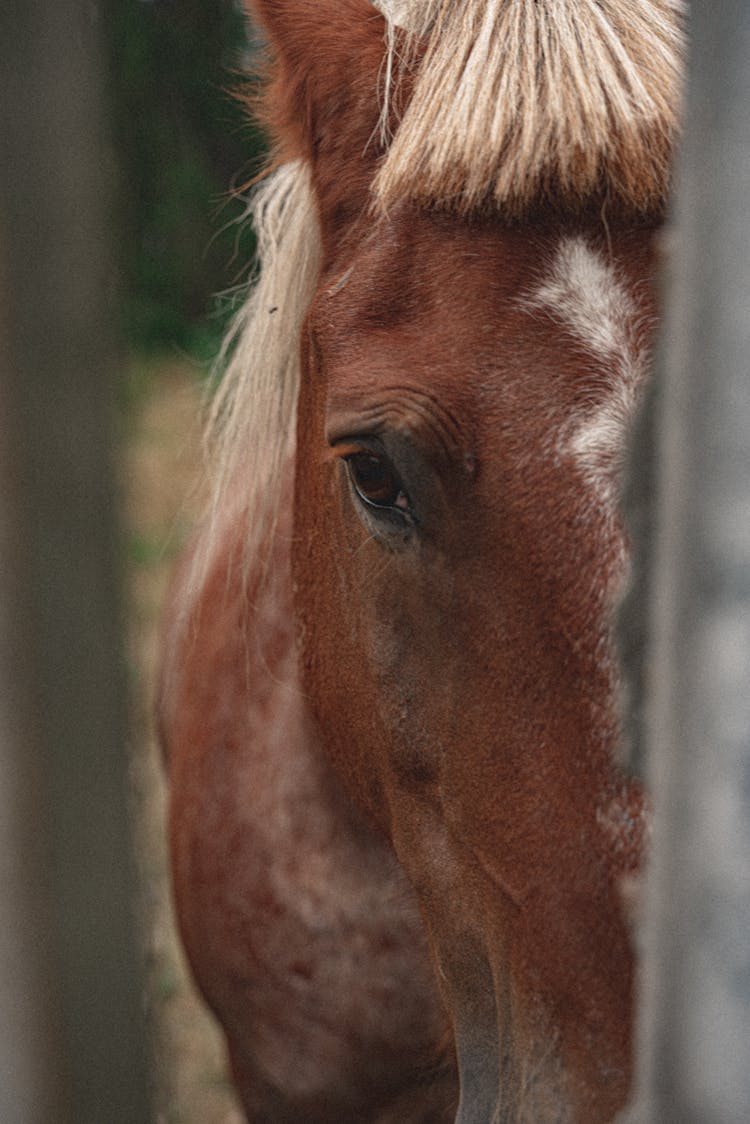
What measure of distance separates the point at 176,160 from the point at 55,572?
19.6ft

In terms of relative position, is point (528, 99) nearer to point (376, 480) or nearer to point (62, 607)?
point (376, 480)

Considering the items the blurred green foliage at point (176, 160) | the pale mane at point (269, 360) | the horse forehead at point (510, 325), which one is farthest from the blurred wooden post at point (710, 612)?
the blurred green foliage at point (176, 160)

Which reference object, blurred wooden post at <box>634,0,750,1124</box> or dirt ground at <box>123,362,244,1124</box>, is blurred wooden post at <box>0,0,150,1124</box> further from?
blurred wooden post at <box>634,0,750,1124</box>

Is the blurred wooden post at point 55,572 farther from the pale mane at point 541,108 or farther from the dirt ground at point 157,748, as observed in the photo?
the pale mane at point 541,108

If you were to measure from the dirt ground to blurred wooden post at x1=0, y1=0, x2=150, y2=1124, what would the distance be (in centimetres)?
16

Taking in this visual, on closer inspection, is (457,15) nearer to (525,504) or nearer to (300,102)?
(300,102)

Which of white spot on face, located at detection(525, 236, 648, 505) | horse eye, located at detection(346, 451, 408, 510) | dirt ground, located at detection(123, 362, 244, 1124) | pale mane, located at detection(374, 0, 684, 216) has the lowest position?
dirt ground, located at detection(123, 362, 244, 1124)

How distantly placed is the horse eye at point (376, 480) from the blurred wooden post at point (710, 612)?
60cm

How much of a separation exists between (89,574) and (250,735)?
3.98 ft

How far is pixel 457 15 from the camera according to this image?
1118mm

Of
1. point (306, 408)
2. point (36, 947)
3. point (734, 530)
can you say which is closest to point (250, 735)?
point (306, 408)

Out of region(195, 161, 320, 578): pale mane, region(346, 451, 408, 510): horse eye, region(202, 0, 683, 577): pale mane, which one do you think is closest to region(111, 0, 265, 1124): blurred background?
region(195, 161, 320, 578): pale mane

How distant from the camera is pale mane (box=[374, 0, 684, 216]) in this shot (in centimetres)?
97

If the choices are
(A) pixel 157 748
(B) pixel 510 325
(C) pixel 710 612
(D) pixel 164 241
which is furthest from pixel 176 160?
(C) pixel 710 612
